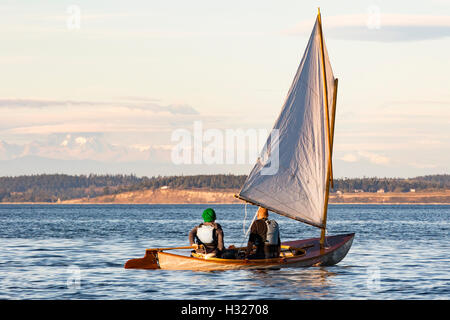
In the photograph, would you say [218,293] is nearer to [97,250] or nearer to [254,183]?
[254,183]

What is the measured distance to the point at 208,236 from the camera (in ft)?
99.9

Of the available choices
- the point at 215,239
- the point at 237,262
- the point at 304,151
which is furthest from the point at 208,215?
the point at 304,151

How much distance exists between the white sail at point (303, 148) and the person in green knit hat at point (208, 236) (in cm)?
356

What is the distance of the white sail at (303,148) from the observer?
32969 millimetres

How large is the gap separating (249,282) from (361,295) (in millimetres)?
4812

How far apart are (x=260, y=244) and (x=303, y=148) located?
16.6 feet

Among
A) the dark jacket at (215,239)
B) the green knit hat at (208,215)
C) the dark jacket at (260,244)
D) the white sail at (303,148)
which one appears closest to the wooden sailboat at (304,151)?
the white sail at (303,148)

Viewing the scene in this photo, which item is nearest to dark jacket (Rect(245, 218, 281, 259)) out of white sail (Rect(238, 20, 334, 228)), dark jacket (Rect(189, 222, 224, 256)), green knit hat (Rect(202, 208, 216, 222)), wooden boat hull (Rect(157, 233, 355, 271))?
wooden boat hull (Rect(157, 233, 355, 271))

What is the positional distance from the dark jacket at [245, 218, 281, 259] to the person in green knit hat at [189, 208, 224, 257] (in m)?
1.25

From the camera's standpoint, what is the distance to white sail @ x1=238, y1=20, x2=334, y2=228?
32969 mm

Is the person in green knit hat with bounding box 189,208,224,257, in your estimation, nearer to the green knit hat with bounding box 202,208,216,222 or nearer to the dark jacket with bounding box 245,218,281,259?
the green knit hat with bounding box 202,208,216,222

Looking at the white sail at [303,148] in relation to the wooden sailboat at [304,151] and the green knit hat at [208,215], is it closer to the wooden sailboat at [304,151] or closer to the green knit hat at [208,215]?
the wooden sailboat at [304,151]

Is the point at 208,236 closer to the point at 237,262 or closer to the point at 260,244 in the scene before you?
the point at 237,262
